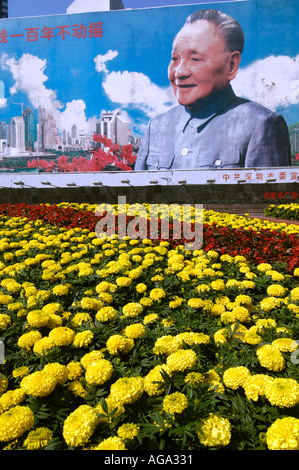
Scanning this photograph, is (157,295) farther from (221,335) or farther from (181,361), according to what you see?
(181,361)

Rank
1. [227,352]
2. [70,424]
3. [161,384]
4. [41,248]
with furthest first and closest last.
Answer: [41,248] < [227,352] < [161,384] < [70,424]

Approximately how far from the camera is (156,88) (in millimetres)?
12219

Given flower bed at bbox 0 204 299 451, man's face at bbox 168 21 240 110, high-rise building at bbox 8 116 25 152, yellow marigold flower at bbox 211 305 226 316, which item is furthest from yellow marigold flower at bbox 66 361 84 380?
high-rise building at bbox 8 116 25 152

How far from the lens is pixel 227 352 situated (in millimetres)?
1493

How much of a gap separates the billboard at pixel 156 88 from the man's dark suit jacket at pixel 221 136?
34 mm

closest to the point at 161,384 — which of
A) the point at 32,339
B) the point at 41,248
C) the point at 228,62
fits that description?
the point at 32,339

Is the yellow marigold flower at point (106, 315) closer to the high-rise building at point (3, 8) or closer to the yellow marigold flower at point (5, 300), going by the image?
the yellow marigold flower at point (5, 300)

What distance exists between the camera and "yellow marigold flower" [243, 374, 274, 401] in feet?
3.84

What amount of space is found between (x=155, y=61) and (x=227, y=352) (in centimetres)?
1258

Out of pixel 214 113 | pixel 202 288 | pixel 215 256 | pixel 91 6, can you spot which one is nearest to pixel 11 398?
pixel 202 288

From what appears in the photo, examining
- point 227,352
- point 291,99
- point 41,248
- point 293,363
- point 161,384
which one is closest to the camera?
point 161,384

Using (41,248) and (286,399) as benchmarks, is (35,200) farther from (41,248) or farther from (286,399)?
(286,399)

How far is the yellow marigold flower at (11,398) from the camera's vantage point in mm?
1219

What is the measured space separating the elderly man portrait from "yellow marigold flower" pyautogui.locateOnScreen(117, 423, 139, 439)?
11.1 m
